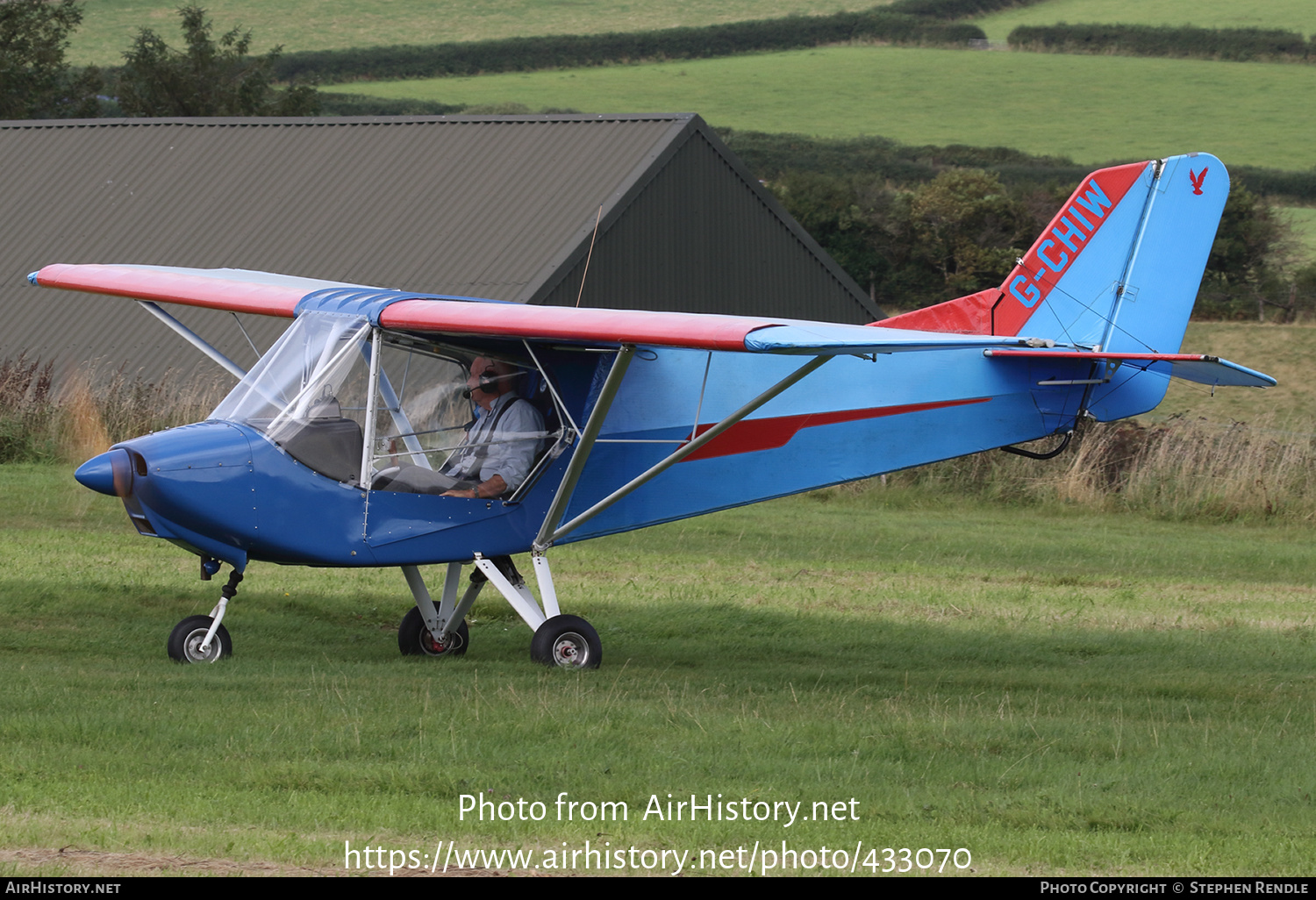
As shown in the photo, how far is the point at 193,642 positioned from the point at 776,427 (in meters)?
4.09

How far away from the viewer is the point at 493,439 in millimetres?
9555

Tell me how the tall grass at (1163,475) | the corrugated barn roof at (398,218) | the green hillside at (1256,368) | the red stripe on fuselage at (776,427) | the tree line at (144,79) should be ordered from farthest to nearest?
the tree line at (144,79)
the green hillside at (1256,368)
the corrugated barn roof at (398,218)
the tall grass at (1163,475)
the red stripe on fuselage at (776,427)

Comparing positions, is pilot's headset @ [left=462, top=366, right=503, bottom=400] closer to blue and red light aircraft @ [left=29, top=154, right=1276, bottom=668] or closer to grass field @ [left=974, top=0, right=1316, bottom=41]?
blue and red light aircraft @ [left=29, top=154, right=1276, bottom=668]

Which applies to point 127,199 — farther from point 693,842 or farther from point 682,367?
point 693,842

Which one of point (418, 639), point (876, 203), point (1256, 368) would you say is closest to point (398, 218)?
point (418, 639)

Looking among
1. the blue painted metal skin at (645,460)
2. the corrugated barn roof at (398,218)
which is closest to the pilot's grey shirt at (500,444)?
the blue painted metal skin at (645,460)

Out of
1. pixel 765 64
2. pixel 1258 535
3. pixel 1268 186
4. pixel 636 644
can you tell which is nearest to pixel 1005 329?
pixel 636 644

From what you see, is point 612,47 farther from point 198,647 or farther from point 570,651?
point 198,647

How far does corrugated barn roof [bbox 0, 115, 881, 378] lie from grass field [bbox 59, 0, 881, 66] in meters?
48.6

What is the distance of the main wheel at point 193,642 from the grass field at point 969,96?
56.1 m

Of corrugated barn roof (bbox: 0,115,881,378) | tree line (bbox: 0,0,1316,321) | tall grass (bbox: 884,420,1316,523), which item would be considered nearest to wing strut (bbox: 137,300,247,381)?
tall grass (bbox: 884,420,1316,523)

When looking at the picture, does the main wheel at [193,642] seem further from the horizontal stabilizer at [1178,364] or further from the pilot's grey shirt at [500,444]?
the horizontal stabilizer at [1178,364]

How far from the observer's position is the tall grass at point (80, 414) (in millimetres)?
20609
